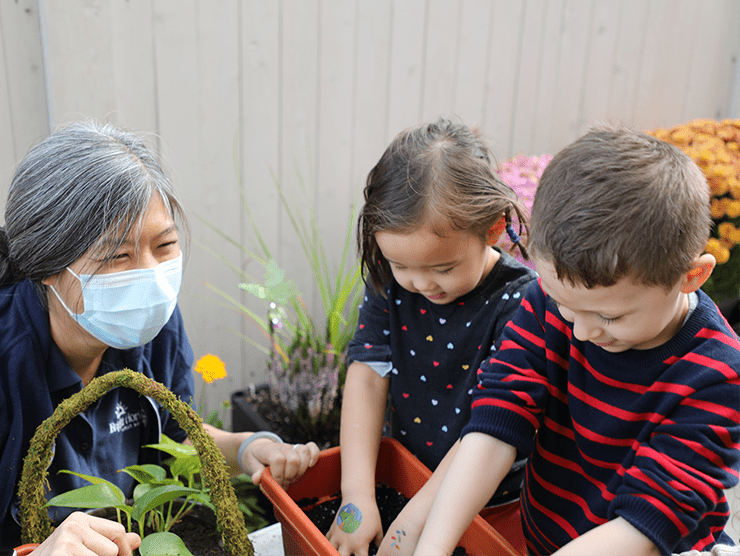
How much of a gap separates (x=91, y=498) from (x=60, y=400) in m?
0.34

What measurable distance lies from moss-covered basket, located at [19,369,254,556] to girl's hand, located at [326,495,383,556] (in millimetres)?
254

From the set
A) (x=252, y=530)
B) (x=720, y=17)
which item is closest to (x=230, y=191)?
(x=252, y=530)

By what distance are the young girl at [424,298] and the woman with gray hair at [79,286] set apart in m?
0.19

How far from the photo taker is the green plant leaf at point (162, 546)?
0.74 meters

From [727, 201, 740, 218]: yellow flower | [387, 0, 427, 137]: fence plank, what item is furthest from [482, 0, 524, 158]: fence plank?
[727, 201, 740, 218]: yellow flower

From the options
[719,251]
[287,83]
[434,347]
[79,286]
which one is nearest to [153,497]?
[79,286]

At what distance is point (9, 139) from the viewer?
1.70 meters

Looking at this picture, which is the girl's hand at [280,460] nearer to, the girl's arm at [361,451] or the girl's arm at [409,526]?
the girl's arm at [361,451]

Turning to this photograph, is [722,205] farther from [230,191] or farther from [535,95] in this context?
[230,191]

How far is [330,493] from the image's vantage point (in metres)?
1.17

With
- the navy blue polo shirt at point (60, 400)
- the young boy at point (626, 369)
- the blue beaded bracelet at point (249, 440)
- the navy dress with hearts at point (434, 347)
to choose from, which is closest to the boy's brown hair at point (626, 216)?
the young boy at point (626, 369)

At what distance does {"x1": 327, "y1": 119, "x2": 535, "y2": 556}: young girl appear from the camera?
103cm

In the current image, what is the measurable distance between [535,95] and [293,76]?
4.02ft

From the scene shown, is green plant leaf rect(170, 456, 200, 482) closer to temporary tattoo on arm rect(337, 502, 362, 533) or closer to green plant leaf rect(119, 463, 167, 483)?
green plant leaf rect(119, 463, 167, 483)
